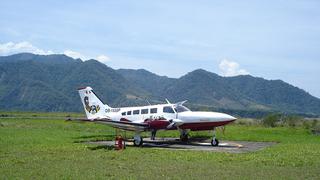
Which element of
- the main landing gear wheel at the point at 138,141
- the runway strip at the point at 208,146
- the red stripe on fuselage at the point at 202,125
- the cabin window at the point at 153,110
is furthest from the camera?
the cabin window at the point at 153,110

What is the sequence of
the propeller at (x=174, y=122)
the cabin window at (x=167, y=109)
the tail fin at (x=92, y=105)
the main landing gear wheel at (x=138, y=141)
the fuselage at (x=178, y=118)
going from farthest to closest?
the tail fin at (x=92, y=105) → the cabin window at (x=167, y=109) → the propeller at (x=174, y=122) → the fuselage at (x=178, y=118) → the main landing gear wheel at (x=138, y=141)

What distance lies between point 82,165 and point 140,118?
52.3 ft

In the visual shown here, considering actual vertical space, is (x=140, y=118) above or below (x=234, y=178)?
above

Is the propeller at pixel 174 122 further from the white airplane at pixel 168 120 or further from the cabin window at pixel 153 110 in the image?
the cabin window at pixel 153 110

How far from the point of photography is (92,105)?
39719 millimetres

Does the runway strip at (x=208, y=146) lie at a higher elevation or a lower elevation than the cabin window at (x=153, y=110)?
lower

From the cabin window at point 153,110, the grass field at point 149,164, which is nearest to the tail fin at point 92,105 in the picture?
the cabin window at point 153,110

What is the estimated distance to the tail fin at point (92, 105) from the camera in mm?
39375

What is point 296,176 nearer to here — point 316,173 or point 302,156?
point 316,173

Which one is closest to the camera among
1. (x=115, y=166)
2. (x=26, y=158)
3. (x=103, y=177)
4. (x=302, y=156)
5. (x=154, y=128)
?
(x=103, y=177)

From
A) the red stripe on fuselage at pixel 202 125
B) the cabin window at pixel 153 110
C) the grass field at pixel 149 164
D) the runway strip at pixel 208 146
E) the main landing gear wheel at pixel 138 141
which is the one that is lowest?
the grass field at pixel 149 164

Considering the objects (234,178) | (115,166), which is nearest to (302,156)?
(234,178)

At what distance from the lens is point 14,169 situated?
17.9 meters

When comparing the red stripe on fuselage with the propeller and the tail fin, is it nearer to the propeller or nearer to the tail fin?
the propeller
